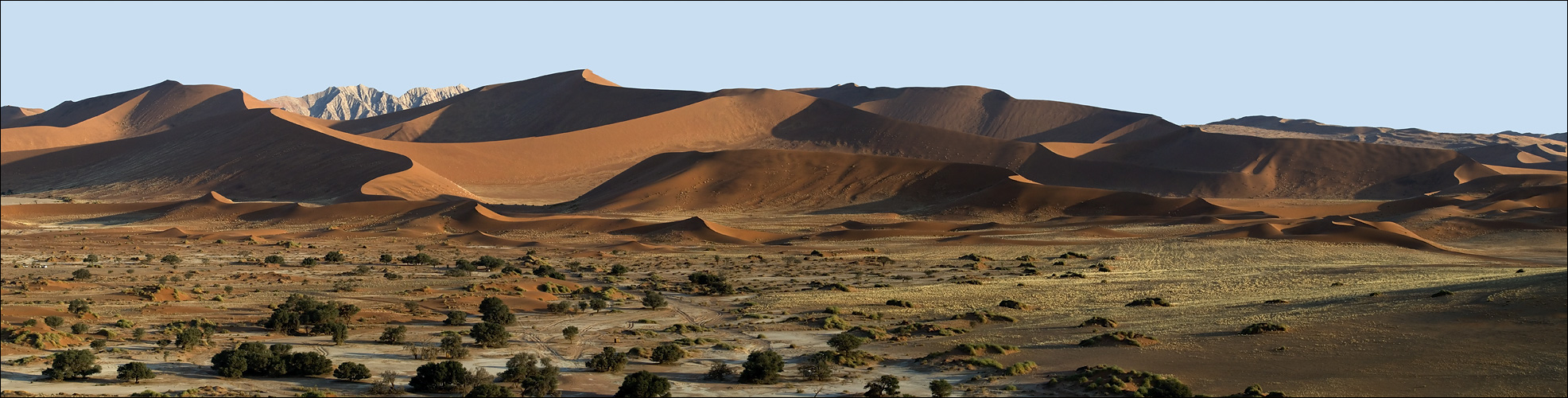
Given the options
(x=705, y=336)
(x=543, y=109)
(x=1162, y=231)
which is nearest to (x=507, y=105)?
(x=543, y=109)

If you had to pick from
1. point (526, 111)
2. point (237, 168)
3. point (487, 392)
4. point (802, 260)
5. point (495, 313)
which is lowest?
point (802, 260)

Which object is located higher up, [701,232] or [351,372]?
[351,372]

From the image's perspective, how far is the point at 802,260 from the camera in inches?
2320

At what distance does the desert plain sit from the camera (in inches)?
896

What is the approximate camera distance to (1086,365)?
2323 centimetres

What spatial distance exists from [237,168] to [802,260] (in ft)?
323

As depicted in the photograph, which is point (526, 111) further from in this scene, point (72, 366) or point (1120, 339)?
point (72, 366)

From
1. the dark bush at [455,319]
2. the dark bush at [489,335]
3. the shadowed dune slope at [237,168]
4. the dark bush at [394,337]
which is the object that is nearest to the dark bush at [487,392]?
the dark bush at [489,335]

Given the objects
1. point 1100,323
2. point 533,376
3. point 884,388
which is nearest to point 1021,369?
point 884,388

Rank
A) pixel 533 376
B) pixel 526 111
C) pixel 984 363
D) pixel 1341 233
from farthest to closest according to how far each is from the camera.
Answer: pixel 526 111, pixel 1341 233, pixel 984 363, pixel 533 376

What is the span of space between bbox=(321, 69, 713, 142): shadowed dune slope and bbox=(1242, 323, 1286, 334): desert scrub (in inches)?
5582

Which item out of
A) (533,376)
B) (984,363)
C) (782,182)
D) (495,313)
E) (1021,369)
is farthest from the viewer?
(782,182)

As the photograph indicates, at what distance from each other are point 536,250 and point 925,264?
22.2 m

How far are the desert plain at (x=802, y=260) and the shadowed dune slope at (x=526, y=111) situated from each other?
15.5 meters
